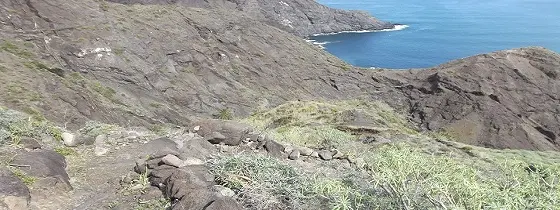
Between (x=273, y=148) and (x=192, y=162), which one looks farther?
(x=273, y=148)

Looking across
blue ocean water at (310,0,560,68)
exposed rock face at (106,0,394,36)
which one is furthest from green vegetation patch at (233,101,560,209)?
exposed rock face at (106,0,394,36)

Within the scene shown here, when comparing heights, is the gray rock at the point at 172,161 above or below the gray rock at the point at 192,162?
above

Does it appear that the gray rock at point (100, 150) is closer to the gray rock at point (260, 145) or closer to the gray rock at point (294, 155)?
the gray rock at point (260, 145)

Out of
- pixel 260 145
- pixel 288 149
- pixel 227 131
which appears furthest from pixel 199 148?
pixel 288 149

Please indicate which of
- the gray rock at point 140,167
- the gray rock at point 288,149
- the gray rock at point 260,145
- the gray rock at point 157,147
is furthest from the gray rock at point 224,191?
the gray rock at point 260,145

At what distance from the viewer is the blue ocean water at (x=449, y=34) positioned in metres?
89.2

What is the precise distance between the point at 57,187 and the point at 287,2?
12642 cm

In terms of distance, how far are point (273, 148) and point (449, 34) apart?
98.7 metres

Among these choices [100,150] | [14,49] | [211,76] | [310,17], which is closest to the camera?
[100,150]

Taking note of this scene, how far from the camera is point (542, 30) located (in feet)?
318

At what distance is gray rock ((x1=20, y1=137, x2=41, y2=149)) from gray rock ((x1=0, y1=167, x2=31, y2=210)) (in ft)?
6.37

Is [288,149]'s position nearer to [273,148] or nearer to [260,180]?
[273,148]

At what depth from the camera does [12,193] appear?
709 centimetres

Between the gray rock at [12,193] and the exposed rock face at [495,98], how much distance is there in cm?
3910
